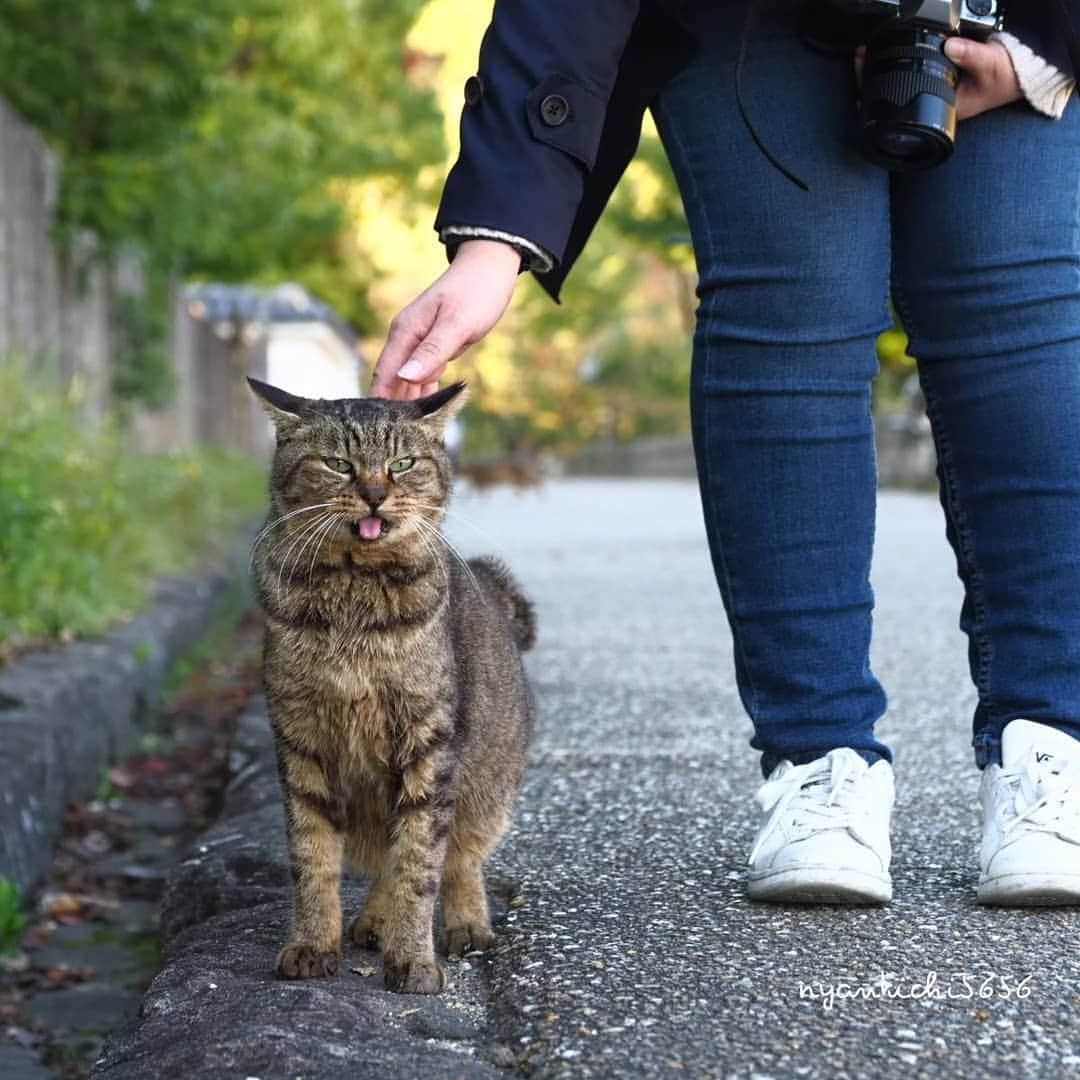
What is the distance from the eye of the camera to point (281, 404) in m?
2.53

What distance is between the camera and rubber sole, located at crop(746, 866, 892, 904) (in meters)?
2.42

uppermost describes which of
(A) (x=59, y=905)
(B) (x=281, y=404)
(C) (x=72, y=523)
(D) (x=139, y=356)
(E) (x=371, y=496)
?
→ (D) (x=139, y=356)

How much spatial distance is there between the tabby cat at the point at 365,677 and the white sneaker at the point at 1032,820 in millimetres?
763

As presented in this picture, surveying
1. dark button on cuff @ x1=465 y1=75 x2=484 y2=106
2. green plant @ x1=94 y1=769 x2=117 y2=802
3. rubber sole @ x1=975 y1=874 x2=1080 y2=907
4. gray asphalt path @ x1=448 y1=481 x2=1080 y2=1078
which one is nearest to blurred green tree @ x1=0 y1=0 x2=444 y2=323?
green plant @ x1=94 y1=769 x2=117 y2=802

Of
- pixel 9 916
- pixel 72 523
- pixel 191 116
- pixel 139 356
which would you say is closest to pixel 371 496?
pixel 9 916

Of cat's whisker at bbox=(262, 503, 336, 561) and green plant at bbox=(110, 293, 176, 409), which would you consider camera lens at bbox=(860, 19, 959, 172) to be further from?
green plant at bbox=(110, 293, 176, 409)

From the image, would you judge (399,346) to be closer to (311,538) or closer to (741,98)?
(311,538)

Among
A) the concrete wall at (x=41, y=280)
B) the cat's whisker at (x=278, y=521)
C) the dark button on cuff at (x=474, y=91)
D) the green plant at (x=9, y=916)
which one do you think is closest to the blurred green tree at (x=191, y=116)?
the concrete wall at (x=41, y=280)

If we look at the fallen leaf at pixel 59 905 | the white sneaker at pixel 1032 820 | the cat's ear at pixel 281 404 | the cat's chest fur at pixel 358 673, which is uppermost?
the cat's ear at pixel 281 404

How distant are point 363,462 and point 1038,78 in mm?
1134

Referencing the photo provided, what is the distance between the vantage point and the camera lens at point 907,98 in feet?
7.79

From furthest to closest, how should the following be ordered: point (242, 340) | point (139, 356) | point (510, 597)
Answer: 1. point (242, 340)
2. point (139, 356)
3. point (510, 597)

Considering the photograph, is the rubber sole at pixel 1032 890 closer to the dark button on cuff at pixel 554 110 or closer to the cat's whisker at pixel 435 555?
the cat's whisker at pixel 435 555

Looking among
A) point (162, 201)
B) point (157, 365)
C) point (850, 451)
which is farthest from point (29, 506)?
point (157, 365)
